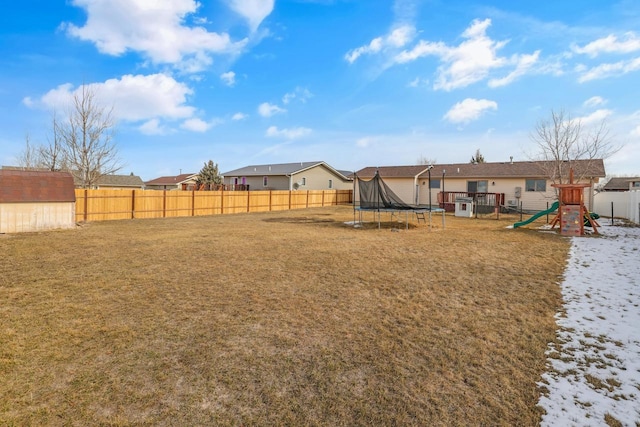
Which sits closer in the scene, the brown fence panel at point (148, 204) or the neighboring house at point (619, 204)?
the neighboring house at point (619, 204)

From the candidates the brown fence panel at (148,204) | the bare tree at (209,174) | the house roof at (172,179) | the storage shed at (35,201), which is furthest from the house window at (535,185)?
the house roof at (172,179)

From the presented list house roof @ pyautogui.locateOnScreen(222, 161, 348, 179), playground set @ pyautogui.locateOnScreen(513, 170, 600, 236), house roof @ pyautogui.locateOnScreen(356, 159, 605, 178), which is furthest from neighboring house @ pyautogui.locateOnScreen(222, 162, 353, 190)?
playground set @ pyautogui.locateOnScreen(513, 170, 600, 236)

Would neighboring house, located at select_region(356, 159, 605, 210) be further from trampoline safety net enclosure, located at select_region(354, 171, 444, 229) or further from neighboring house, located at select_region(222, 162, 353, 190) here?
trampoline safety net enclosure, located at select_region(354, 171, 444, 229)

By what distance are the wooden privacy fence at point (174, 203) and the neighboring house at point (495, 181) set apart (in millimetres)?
7865

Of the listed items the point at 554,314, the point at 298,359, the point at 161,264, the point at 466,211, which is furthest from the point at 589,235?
the point at 161,264

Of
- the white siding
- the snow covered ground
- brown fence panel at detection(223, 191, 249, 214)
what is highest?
brown fence panel at detection(223, 191, 249, 214)

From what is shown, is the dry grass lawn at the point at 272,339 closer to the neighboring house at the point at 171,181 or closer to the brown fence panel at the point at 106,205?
the brown fence panel at the point at 106,205

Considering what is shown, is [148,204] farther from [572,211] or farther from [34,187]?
[572,211]

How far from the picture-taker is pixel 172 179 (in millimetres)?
54438

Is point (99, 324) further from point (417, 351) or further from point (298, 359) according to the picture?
point (417, 351)

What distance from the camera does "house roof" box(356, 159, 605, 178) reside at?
20047mm

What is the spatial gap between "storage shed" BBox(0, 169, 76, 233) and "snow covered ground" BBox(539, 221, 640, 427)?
15.7m

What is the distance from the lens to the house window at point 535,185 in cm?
2207

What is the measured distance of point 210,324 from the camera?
4160mm
